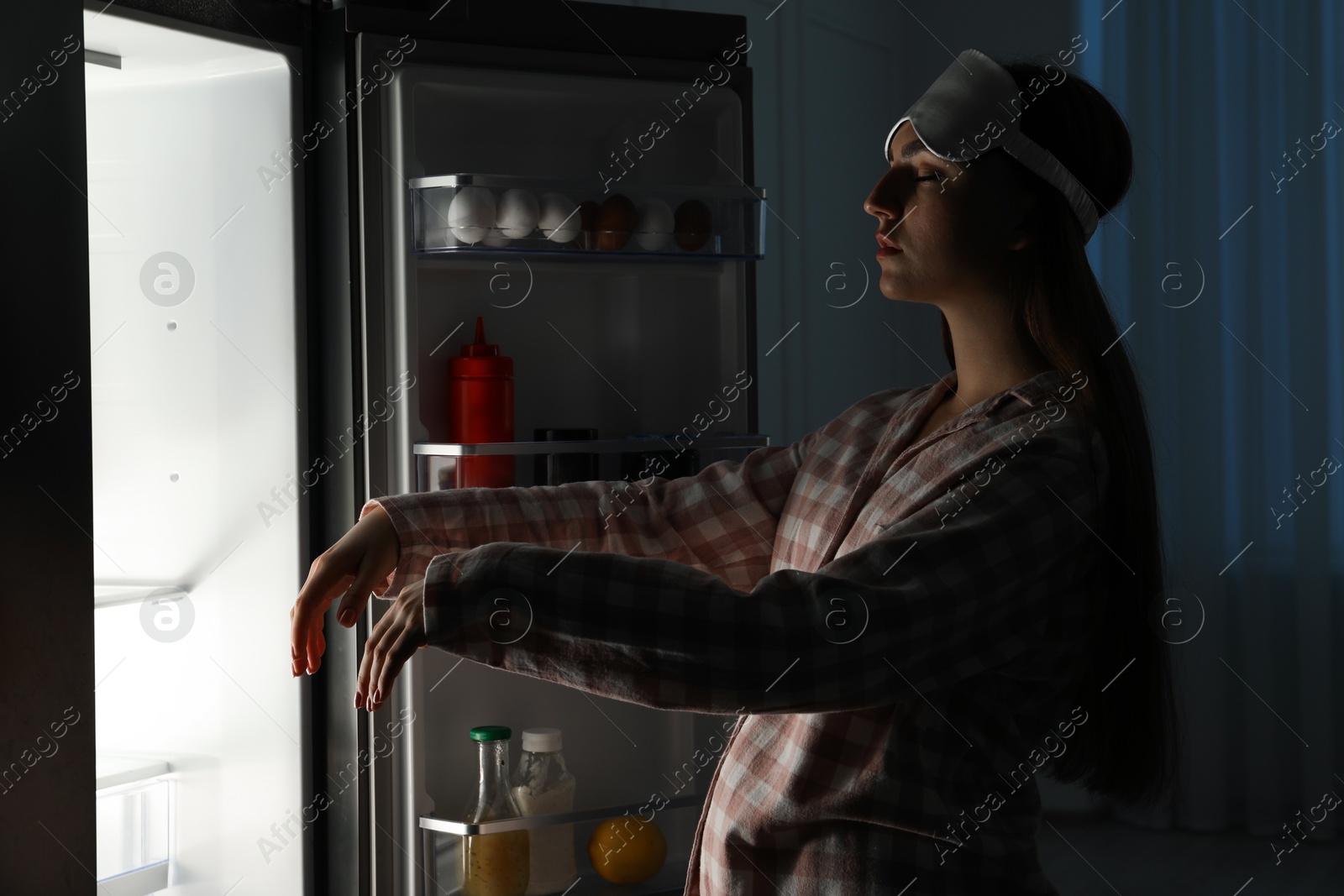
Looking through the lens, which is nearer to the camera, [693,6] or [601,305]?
[601,305]

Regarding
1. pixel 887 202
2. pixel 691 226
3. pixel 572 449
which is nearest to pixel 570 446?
pixel 572 449

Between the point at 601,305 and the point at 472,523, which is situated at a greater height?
the point at 601,305

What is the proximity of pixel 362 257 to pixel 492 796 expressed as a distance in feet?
2.32

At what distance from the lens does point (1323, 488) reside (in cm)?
280

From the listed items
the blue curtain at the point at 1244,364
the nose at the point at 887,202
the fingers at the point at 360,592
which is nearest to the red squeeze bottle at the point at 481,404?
the fingers at the point at 360,592

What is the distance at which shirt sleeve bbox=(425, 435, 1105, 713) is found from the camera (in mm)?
634

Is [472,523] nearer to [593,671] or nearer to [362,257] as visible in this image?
[593,671]

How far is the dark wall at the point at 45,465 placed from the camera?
1126mm

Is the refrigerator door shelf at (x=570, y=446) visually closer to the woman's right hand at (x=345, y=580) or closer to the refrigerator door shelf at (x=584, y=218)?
the refrigerator door shelf at (x=584, y=218)

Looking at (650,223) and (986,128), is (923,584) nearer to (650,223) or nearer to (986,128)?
(986,128)

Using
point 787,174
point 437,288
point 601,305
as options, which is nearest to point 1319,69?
point 787,174

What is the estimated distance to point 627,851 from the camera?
5.32ft

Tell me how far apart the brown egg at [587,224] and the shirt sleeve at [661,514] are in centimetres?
52

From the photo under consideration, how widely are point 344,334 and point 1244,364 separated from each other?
88.3 inches
